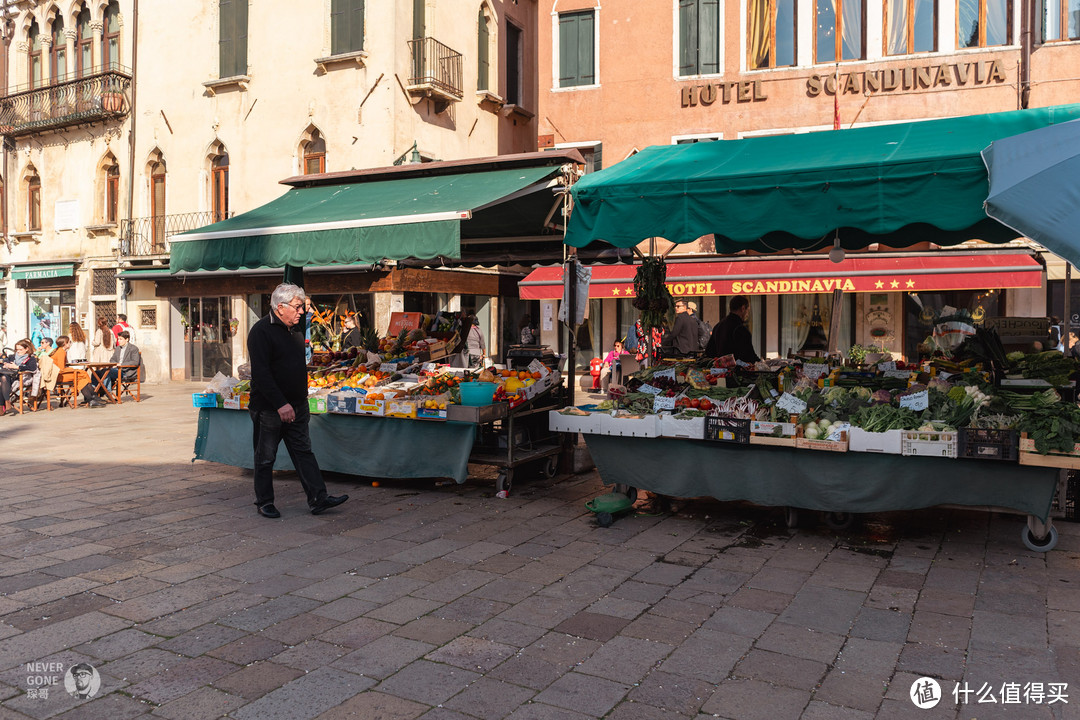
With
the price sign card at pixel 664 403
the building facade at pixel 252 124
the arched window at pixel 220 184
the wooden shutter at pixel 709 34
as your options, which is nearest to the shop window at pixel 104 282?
the building facade at pixel 252 124

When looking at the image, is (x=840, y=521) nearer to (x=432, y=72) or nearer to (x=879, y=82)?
(x=879, y=82)

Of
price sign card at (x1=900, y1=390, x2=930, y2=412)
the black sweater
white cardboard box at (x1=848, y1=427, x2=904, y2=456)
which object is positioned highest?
the black sweater

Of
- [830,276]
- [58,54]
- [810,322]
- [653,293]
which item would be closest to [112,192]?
[58,54]

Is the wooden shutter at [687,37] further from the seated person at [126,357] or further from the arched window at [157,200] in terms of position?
the arched window at [157,200]

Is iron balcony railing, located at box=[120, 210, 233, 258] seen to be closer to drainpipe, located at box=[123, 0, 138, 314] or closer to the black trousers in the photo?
drainpipe, located at box=[123, 0, 138, 314]

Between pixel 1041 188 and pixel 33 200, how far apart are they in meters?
26.1

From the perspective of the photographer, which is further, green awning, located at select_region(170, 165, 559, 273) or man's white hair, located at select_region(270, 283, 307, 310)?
green awning, located at select_region(170, 165, 559, 273)

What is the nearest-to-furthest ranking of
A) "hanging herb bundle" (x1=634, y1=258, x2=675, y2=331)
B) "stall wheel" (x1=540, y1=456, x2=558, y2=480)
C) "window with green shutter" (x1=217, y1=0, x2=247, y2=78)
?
"hanging herb bundle" (x1=634, y1=258, x2=675, y2=331) → "stall wheel" (x1=540, y1=456, x2=558, y2=480) → "window with green shutter" (x1=217, y1=0, x2=247, y2=78)

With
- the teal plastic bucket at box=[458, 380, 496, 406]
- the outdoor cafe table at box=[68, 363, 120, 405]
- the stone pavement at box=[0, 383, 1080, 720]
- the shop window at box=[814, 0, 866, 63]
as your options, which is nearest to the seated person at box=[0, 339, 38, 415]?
the outdoor cafe table at box=[68, 363, 120, 405]

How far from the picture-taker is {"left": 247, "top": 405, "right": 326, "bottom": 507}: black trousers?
6.09 metres

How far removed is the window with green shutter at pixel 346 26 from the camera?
17.8 metres

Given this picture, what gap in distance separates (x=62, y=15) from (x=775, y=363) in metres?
22.9

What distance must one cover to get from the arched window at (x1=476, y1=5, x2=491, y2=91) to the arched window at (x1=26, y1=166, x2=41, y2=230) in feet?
43.8

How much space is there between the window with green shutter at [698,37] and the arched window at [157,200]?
43.8 feet
